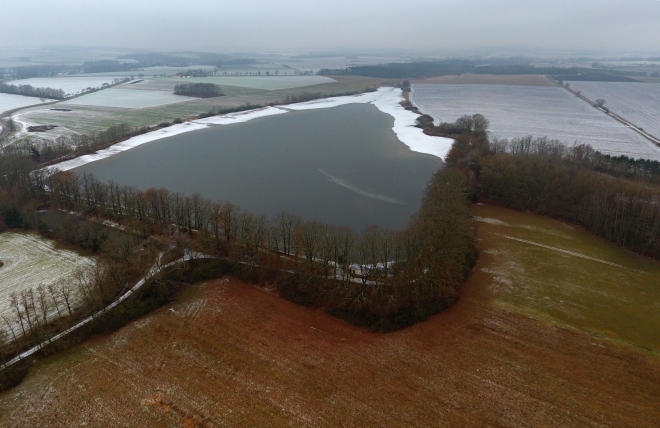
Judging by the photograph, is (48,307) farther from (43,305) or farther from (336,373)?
(336,373)

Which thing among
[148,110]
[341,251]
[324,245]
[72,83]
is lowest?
[341,251]

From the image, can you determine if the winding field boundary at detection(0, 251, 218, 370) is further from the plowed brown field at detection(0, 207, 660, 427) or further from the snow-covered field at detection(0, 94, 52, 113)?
the snow-covered field at detection(0, 94, 52, 113)

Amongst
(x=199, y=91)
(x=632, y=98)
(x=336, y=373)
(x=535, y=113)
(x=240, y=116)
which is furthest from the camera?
(x=199, y=91)

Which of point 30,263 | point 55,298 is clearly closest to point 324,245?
point 55,298

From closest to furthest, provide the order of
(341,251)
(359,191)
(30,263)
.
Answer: (341,251)
(30,263)
(359,191)

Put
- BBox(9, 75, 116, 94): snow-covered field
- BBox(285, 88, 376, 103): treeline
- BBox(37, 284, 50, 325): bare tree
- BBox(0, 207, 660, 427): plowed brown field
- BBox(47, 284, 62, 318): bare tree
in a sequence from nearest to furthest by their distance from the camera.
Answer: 1. BBox(0, 207, 660, 427): plowed brown field
2. BBox(37, 284, 50, 325): bare tree
3. BBox(47, 284, 62, 318): bare tree
4. BBox(285, 88, 376, 103): treeline
5. BBox(9, 75, 116, 94): snow-covered field

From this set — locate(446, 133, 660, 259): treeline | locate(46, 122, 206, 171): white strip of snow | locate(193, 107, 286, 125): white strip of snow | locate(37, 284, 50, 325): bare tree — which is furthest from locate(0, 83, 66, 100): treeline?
locate(446, 133, 660, 259): treeline
